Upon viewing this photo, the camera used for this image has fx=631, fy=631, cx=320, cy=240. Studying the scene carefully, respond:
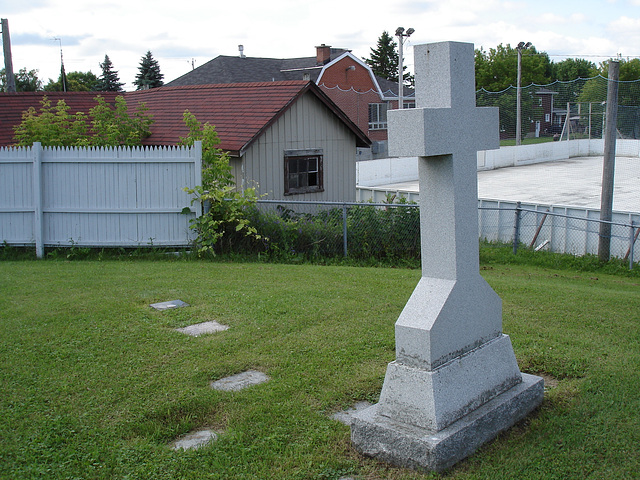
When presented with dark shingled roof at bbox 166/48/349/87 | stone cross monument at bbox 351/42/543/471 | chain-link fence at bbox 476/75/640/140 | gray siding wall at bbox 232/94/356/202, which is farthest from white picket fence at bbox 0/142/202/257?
dark shingled roof at bbox 166/48/349/87

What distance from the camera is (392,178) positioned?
1225 inches

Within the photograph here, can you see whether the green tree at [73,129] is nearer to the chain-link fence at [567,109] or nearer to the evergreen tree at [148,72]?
the chain-link fence at [567,109]

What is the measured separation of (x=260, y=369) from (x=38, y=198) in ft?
24.7

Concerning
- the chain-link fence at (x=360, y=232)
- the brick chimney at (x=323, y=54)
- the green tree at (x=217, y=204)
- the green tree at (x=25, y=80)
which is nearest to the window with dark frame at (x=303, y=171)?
the chain-link fence at (x=360, y=232)

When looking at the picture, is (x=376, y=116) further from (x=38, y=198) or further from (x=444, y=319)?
(x=444, y=319)

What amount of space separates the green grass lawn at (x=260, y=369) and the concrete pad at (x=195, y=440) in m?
0.07

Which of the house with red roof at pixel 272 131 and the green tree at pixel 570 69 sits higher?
the green tree at pixel 570 69

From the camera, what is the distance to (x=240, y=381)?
5.06m

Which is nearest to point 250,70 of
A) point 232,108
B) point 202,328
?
point 232,108

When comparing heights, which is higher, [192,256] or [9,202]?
[9,202]

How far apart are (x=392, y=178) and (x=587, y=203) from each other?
10.2 meters

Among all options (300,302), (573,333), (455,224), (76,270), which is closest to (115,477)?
(455,224)

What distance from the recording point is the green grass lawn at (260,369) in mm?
3801

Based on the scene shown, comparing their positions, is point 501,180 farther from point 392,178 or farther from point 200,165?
point 200,165
